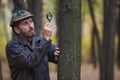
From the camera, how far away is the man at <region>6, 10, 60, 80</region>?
5336 millimetres

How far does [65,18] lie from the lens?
5434mm

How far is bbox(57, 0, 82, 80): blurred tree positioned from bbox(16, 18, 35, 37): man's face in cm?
40

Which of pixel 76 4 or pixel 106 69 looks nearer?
pixel 76 4

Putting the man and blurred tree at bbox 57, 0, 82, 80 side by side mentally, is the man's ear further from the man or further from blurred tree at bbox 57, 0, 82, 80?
blurred tree at bbox 57, 0, 82, 80

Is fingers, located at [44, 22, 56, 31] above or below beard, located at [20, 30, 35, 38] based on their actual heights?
above

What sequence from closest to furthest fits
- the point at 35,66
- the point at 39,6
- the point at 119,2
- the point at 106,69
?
the point at 35,66, the point at 39,6, the point at 106,69, the point at 119,2

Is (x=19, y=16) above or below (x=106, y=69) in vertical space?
above

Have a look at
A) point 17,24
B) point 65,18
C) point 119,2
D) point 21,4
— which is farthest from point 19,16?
point 119,2

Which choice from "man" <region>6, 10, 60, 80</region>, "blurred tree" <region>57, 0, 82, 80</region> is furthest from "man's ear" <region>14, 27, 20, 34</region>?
"blurred tree" <region>57, 0, 82, 80</region>

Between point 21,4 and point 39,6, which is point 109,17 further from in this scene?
point 21,4

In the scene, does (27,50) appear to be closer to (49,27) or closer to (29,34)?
(29,34)

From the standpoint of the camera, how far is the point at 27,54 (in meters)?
5.42

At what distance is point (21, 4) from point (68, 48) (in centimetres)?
339

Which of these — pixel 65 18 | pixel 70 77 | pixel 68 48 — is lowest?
pixel 70 77
